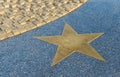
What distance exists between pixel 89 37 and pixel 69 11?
1197mm

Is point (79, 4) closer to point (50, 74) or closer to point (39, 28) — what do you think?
point (39, 28)

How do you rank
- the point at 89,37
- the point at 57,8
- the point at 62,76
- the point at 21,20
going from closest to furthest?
the point at 62,76
the point at 89,37
the point at 21,20
the point at 57,8

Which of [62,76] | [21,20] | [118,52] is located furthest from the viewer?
[21,20]

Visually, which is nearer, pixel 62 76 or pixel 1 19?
pixel 62 76

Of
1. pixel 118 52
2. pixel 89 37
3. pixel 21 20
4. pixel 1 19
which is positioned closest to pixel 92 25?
pixel 89 37

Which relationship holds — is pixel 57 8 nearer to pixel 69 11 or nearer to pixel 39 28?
pixel 69 11

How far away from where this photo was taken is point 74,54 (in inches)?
151

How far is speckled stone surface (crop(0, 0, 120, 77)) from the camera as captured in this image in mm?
3551

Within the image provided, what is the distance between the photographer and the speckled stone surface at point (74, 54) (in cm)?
355

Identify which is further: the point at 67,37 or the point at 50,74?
the point at 67,37

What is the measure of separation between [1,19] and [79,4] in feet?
5.51

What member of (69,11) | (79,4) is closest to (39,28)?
(69,11)

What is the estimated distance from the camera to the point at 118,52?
382 cm

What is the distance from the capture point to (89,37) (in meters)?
4.15
